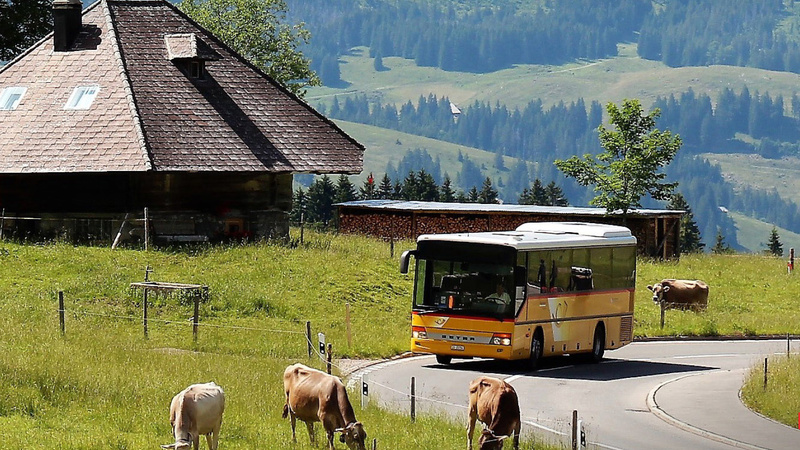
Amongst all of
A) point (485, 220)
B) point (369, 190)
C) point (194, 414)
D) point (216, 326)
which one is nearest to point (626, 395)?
point (216, 326)

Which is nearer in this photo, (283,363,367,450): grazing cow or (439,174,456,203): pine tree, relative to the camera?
(283,363,367,450): grazing cow

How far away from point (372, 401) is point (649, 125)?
43.3 m

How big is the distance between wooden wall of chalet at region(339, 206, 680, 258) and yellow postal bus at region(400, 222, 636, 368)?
100 ft

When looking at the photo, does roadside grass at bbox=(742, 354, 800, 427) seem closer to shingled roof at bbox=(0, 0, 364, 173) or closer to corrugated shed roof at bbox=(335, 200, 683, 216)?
shingled roof at bbox=(0, 0, 364, 173)

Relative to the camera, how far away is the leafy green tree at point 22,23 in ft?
225

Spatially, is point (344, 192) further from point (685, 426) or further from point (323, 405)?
point (323, 405)

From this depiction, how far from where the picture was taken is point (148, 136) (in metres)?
48.3

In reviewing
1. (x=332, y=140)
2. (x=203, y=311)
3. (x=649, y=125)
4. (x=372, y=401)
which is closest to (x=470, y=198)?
(x=649, y=125)

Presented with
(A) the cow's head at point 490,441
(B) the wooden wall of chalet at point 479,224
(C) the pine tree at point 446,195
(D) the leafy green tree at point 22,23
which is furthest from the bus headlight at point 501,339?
(C) the pine tree at point 446,195

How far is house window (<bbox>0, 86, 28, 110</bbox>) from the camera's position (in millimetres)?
51750

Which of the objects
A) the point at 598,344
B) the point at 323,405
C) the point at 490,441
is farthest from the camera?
the point at 598,344

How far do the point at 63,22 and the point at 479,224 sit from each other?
72.0ft

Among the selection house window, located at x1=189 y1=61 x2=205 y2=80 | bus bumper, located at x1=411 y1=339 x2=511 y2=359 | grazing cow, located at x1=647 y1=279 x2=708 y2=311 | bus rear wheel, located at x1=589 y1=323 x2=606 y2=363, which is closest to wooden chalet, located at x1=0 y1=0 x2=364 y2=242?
house window, located at x1=189 y1=61 x2=205 y2=80

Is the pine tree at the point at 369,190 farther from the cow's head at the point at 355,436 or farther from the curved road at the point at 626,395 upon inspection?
the cow's head at the point at 355,436
